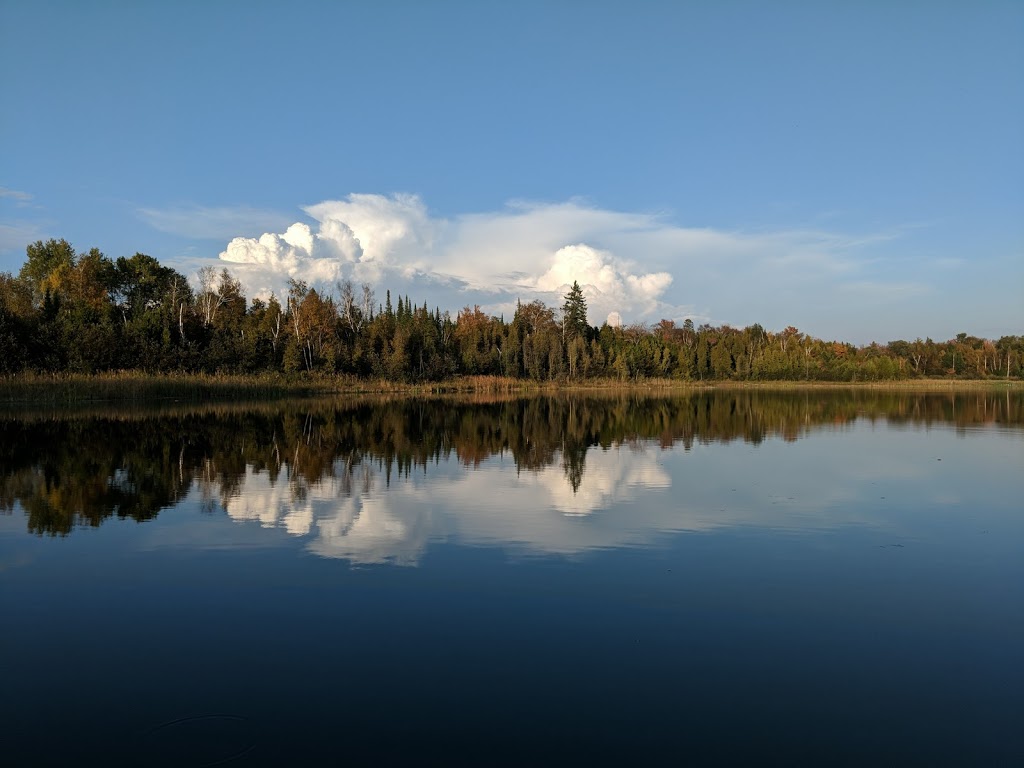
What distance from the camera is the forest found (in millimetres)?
46812

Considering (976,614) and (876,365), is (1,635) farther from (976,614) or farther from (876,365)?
(876,365)

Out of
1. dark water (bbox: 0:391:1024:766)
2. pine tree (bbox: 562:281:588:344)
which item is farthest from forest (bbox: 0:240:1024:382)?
dark water (bbox: 0:391:1024:766)

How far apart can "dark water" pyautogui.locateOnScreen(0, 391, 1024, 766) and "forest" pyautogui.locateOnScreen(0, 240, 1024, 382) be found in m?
36.6

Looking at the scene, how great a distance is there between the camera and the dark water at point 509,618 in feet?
14.1

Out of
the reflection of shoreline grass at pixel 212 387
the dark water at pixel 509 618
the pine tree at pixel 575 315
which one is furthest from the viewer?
the pine tree at pixel 575 315

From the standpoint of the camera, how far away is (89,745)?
4.14 metres

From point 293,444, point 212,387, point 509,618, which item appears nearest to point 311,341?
point 212,387

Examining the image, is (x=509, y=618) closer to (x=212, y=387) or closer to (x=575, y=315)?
(x=212, y=387)

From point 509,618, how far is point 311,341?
200 feet

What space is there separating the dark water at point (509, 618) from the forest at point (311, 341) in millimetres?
36550

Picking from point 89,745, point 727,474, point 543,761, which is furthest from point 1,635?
point 727,474

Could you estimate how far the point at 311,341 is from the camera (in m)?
64.1

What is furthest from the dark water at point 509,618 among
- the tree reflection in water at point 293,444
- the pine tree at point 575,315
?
the pine tree at point 575,315

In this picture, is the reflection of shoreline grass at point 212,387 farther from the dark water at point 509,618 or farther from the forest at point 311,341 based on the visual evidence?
the dark water at point 509,618
